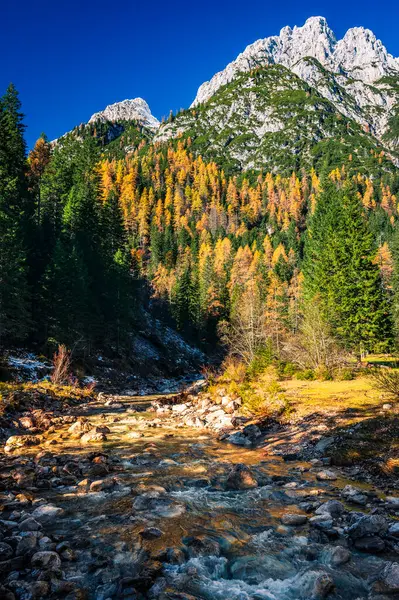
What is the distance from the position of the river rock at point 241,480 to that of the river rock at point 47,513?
154 inches

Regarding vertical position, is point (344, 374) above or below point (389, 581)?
below

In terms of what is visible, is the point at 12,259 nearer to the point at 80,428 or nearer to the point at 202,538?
the point at 80,428

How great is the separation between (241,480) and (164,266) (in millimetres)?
97291

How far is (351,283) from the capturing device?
35.5m

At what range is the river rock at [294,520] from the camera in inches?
251

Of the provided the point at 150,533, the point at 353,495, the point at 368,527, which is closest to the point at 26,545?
the point at 150,533

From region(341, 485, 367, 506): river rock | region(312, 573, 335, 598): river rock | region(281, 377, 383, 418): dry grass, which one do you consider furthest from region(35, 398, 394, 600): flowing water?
region(281, 377, 383, 418): dry grass

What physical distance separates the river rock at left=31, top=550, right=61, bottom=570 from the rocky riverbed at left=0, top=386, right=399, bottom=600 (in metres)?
0.02

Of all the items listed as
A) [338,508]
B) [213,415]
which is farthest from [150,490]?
[213,415]

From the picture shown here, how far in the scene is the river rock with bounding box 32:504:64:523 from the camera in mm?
6305

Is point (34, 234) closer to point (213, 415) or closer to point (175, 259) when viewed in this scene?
point (213, 415)

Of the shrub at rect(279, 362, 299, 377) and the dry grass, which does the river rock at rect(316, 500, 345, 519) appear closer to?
the dry grass

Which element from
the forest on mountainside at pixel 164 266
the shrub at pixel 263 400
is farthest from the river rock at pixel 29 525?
the forest on mountainside at pixel 164 266

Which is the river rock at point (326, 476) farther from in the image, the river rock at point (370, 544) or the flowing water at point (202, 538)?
the river rock at point (370, 544)
